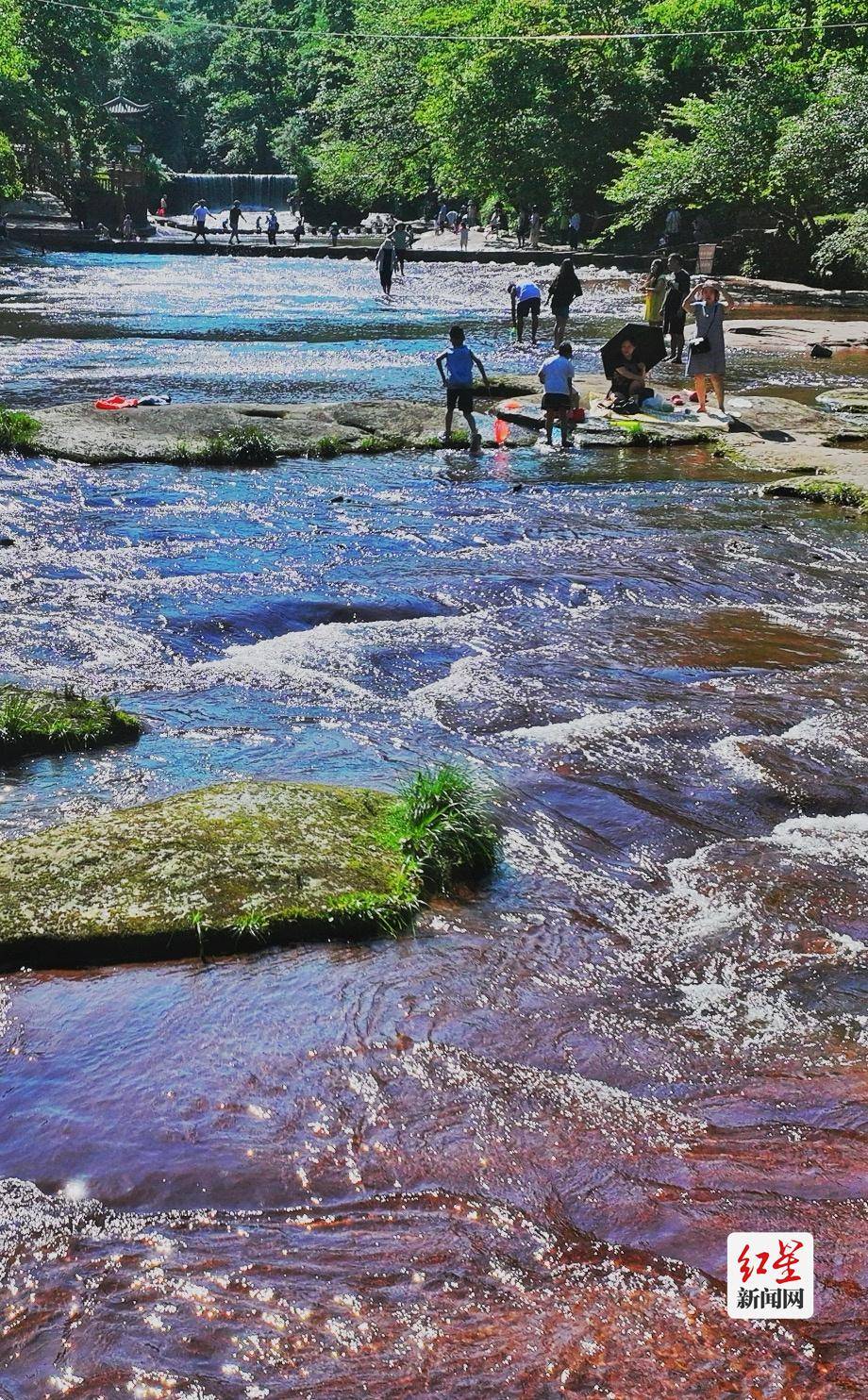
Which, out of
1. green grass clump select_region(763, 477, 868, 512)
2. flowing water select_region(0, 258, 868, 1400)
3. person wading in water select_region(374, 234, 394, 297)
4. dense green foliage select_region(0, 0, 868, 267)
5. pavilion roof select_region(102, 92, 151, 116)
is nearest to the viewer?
flowing water select_region(0, 258, 868, 1400)

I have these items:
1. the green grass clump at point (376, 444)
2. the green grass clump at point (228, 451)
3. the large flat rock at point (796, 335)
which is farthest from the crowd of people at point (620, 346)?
the green grass clump at point (228, 451)

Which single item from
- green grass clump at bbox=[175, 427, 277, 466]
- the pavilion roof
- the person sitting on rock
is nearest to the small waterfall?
the pavilion roof

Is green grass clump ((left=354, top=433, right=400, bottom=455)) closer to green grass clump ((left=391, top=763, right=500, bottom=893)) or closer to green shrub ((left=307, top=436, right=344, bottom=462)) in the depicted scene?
green shrub ((left=307, top=436, right=344, bottom=462))

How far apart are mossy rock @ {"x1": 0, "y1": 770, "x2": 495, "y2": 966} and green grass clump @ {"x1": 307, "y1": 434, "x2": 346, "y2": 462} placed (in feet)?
32.7

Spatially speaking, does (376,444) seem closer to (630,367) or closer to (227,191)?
(630,367)

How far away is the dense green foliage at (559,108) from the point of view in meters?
39.8

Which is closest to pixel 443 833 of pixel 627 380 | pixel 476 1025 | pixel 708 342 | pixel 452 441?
pixel 476 1025

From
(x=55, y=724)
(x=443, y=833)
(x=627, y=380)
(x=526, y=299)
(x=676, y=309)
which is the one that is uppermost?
(x=526, y=299)

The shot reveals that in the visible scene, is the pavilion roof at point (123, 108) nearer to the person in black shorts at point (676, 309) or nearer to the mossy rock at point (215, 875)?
the person in black shorts at point (676, 309)

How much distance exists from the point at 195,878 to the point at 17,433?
1084cm

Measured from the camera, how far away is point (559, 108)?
50344 mm

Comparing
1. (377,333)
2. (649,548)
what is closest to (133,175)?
(377,333)

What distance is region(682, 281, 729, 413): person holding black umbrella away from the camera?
16.0 meters

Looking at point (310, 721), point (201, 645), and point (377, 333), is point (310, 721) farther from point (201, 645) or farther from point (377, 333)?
point (377, 333)
